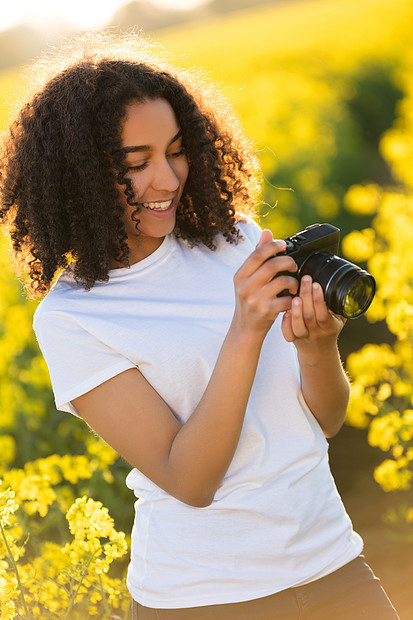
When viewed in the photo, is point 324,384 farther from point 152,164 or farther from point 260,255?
point 152,164

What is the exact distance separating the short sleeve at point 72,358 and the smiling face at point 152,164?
0.78 ft

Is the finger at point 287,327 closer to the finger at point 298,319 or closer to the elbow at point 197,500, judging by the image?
the finger at point 298,319

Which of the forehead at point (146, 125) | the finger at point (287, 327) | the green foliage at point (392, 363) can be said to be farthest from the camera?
the green foliage at point (392, 363)

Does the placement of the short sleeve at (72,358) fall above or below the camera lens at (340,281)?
below

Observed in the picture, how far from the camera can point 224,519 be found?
4.91 feet

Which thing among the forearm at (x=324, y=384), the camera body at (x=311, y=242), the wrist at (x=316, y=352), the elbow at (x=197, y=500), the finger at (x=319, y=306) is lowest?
the elbow at (x=197, y=500)

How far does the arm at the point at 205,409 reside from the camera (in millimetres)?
1366

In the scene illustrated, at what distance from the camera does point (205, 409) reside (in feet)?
4.59

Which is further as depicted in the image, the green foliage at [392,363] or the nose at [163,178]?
the green foliage at [392,363]

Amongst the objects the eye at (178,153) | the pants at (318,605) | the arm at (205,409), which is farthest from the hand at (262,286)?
the pants at (318,605)

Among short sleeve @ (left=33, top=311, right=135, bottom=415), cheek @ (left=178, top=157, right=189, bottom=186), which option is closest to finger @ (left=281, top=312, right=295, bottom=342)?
short sleeve @ (left=33, top=311, right=135, bottom=415)

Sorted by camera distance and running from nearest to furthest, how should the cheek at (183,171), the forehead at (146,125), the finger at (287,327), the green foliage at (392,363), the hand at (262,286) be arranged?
the hand at (262,286), the finger at (287,327), the forehead at (146,125), the cheek at (183,171), the green foliage at (392,363)

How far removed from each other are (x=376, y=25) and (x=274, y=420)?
1389 cm

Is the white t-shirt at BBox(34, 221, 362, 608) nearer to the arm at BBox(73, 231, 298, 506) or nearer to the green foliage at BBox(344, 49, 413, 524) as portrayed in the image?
the arm at BBox(73, 231, 298, 506)
